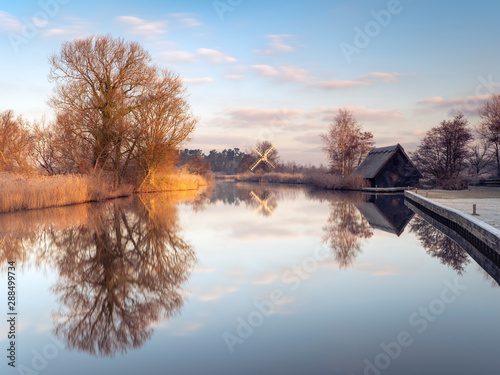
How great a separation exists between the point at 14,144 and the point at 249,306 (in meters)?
25.5

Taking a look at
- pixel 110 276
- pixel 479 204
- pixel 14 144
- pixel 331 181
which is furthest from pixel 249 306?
pixel 331 181

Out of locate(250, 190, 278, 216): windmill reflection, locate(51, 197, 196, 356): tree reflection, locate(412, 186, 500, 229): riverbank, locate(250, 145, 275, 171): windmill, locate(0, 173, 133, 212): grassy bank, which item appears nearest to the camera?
locate(51, 197, 196, 356): tree reflection

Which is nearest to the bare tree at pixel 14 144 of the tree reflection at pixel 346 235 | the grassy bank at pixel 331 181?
the tree reflection at pixel 346 235

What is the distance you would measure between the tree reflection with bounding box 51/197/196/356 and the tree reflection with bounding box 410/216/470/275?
14.4ft

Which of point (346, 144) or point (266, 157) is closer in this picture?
point (346, 144)

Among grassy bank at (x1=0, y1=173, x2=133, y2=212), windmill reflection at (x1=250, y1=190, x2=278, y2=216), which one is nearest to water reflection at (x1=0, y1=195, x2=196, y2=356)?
grassy bank at (x1=0, y1=173, x2=133, y2=212)

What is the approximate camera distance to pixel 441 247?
837 cm

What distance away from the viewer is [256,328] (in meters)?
3.89

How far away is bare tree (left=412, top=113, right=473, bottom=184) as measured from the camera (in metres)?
31.4

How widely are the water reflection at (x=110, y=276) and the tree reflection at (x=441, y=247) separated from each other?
4.38 meters

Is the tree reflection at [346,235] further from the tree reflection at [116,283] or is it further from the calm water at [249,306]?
the tree reflection at [116,283]

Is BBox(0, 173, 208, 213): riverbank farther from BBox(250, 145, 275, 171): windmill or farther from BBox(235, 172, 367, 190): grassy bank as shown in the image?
BBox(250, 145, 275, 171): windmill

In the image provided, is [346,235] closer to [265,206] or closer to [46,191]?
[265,206]

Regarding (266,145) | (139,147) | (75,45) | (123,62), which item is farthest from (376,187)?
(266,145)
